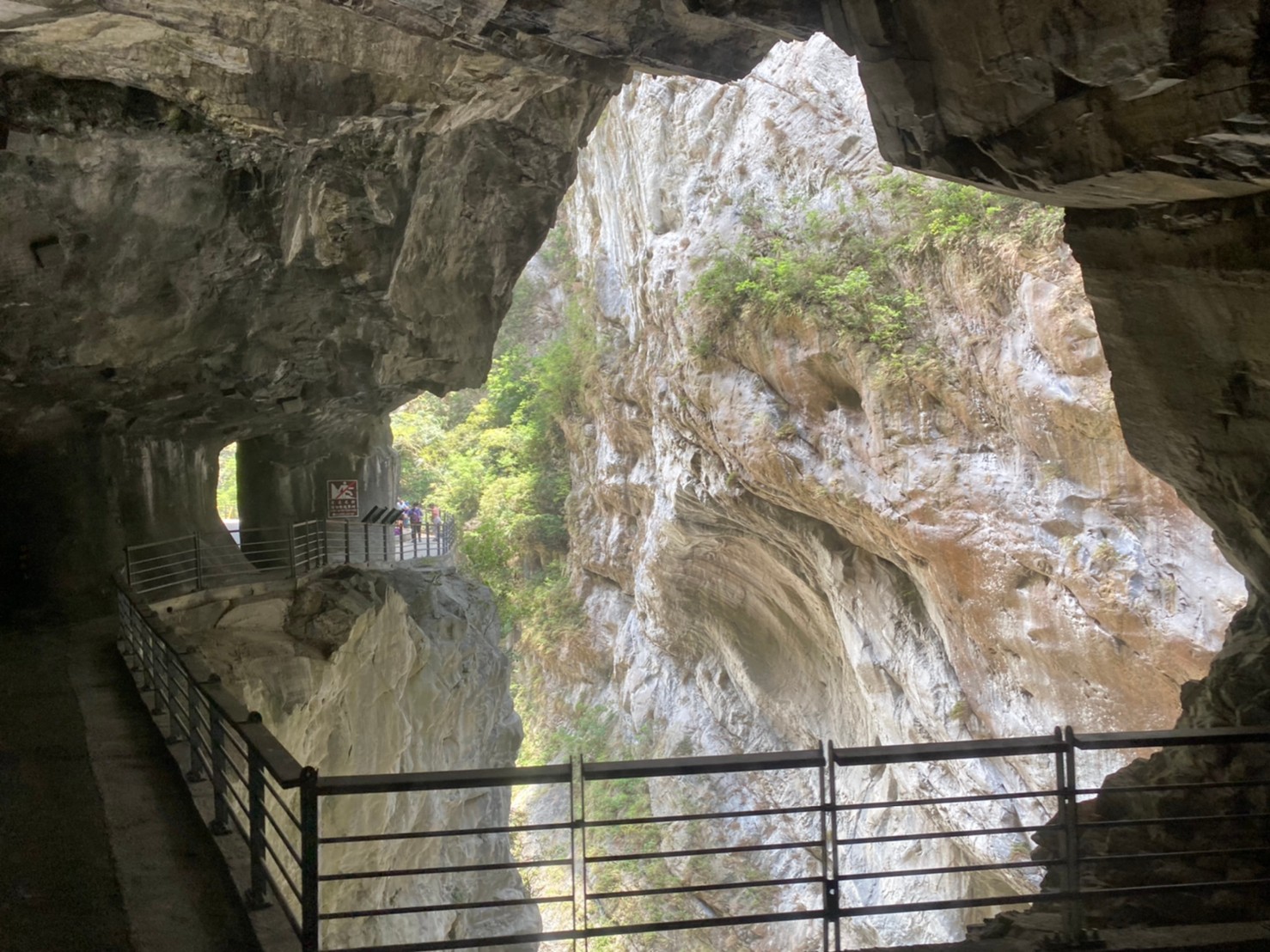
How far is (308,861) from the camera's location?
11.1 ft

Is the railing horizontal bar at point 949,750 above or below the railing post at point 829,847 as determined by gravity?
above

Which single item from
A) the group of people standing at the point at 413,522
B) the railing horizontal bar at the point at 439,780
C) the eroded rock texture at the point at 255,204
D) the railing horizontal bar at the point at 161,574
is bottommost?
the railing horizontal bar at the point at 439,780

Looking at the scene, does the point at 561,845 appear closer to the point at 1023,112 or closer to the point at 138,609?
the point at 138,609

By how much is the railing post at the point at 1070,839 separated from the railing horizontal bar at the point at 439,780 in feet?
6.62

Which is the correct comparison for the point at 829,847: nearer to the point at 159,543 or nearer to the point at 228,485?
the point at 159,543

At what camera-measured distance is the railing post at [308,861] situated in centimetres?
329

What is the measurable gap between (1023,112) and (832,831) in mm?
3307

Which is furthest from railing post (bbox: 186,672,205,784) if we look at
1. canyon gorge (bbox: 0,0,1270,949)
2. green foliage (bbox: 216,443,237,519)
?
green foliage (bbox: 216,443,237,519)

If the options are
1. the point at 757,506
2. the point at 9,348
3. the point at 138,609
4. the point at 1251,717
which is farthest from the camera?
the point at 757,506

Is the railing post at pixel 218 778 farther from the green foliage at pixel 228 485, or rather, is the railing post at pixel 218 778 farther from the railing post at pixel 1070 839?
the green foliage at pixel 228 485

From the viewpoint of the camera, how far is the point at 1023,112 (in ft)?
13.7

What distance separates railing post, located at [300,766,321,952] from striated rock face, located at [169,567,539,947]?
340 cm

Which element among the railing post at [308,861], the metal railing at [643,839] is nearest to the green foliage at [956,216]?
the metal railing at [643,839]

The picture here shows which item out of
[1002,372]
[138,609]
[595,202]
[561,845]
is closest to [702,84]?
[595,202]
